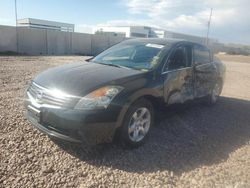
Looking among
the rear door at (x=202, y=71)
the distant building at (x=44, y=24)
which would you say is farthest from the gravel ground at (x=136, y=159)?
the distant building at (x=44, y=24)

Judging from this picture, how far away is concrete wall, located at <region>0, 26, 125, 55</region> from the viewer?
24.2m

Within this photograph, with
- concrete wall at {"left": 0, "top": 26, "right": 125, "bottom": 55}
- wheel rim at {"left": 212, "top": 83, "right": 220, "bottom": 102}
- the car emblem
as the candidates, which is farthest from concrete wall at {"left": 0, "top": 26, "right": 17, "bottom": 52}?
the car emblem

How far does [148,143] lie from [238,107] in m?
3.79

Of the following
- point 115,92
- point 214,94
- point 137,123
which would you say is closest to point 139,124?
point 137,123

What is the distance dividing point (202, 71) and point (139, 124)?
7.88ft

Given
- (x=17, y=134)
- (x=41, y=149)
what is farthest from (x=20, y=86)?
(x=41, y=149)

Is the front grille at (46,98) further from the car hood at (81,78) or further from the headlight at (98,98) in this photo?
the headlight at (98,98)

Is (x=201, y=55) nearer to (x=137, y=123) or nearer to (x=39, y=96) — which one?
(x=137, y=123)

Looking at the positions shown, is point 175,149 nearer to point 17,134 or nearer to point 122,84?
point 122,84

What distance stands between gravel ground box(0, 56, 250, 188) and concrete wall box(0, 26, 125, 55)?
69.8 feet

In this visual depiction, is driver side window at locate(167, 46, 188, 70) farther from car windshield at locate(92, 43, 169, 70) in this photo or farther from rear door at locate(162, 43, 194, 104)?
car windshield at locate(92, 43, 169, 70)

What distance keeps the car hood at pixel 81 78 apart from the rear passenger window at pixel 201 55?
199 centimetres

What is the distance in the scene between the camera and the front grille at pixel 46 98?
3336 millimetres

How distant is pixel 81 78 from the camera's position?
3725 millimetres
